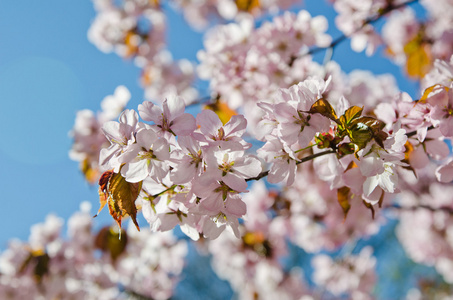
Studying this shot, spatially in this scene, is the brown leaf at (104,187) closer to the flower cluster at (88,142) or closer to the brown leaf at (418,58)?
the flower cluster at (88,142)

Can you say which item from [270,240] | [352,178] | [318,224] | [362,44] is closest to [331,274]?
[318,224]

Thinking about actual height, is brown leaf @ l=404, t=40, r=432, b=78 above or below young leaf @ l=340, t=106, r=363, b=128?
below

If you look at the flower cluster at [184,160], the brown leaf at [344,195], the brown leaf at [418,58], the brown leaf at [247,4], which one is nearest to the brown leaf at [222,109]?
the brown leaf at [247,4]

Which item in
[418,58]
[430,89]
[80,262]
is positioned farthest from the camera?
[80,262]

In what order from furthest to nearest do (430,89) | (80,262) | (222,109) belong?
(80,262), (222,109), (430,89)

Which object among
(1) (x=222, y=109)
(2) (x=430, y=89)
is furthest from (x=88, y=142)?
(2) (x=430, y=89)

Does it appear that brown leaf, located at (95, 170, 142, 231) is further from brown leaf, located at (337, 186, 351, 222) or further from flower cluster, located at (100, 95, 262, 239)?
brown leaf, located at (337, 186, 351, 222)

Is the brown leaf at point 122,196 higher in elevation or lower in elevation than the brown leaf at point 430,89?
higher

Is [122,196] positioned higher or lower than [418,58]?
higher

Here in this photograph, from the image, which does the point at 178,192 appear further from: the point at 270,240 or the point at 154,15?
the point at 154,15

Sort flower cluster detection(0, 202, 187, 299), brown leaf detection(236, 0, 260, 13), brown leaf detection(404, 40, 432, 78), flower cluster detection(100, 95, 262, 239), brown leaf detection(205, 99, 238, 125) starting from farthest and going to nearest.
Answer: brown leaf detection(236, 0, 260, 13) → brown leaf detection(404, 40, 432, 78) → flower cluster detection(0, 202, 187, 299) → brown leaf detection(205, 99, 238, 125) → flower cluster detection(100, 95, 262, 239)

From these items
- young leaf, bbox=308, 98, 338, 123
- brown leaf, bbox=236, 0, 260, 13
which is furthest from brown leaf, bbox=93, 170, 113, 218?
brown leaf, bbox=236, 0, 260, 13

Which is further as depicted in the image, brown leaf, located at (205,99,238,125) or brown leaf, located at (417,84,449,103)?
brown leaf, located at (205,99,238,125)

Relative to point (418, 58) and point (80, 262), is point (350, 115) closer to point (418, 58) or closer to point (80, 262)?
point (418, 58)
